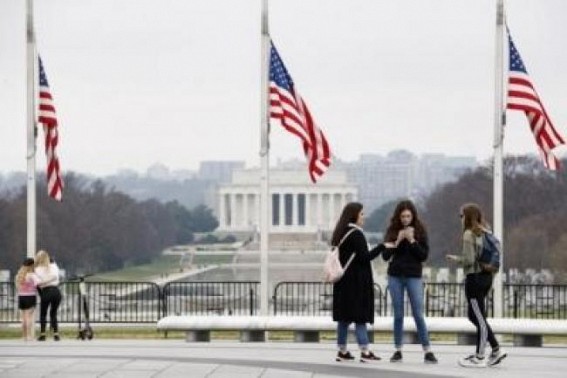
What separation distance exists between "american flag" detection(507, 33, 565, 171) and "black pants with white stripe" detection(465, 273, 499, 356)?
343 inches

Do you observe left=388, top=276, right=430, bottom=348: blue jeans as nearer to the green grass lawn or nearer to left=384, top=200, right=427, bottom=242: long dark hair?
left=384, top=200, right=427, bottom=242: long dark hair

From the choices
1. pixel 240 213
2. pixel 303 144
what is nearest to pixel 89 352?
pixel 303 144

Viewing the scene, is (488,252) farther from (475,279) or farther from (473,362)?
(473,362)

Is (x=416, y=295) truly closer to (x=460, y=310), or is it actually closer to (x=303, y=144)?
(x=303, y=144)

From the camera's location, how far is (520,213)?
93.0 metres

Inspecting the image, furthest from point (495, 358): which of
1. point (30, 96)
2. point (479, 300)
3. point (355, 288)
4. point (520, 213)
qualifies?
point (520, 213)

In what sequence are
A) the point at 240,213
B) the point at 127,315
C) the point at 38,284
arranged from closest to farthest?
the point at 38,284 < the point at 127,315 < the point at 240,213

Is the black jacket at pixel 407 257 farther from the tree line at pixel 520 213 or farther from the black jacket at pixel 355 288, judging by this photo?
the tree line at pixel 520 213

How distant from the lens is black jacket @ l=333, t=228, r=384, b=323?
20.6 m

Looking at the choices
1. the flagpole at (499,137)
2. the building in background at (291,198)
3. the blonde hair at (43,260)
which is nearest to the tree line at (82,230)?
the building in background at (291,198)

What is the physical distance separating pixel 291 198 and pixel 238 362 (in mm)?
167181

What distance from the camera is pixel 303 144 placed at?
2972 cm

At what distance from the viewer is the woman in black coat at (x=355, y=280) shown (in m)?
20.6

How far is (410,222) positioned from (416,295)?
895 millimetres
